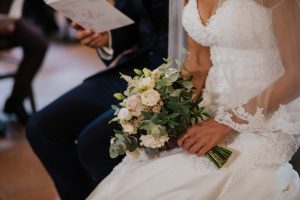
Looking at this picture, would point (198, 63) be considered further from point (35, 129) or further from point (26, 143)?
point (26, 143)

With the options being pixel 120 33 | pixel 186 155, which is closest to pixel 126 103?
pixel 186 155

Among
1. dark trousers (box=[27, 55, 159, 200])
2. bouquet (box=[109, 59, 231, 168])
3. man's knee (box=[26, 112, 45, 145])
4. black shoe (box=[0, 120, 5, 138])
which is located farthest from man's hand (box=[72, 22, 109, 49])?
black shoe (box=[0, 120, 5, 138])

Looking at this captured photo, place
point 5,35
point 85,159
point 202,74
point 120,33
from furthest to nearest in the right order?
point 5,35, point 120,33, point 85,159, point 202,74

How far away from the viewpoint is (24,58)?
3.08 meters

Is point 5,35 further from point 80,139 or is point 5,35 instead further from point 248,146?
point 248,146

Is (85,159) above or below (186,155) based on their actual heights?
below

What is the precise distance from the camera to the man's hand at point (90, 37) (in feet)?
5.97

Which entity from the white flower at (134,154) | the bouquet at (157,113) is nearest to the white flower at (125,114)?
the bouquet at (157,113)

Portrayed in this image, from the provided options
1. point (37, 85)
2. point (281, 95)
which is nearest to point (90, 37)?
point (281, 95)

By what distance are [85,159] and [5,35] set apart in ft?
5.50

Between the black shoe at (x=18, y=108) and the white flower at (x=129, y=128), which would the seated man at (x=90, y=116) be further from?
the black shoe at (x=18, y=108)

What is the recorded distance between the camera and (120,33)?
1.91 meters

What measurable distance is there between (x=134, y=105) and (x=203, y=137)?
21 cm

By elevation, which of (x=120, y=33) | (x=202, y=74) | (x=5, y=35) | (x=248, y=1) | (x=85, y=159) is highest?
(x=248, y=1)
